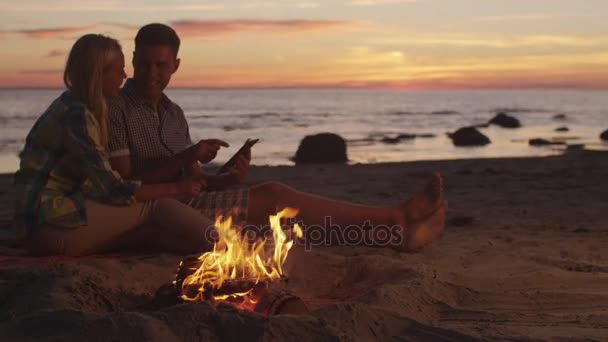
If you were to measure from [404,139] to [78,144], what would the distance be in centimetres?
1920

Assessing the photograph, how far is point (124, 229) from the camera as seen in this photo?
190 inches

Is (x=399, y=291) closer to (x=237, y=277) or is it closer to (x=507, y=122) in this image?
(x=237, y=277)

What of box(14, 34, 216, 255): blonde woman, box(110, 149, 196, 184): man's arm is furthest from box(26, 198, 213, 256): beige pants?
box(110, 149, 196, 184): man's arm

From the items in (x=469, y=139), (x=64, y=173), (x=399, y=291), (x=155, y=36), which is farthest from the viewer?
(x=469, y=139)

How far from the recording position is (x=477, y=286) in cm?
439

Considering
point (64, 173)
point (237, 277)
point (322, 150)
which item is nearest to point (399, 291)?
point (237, 277)

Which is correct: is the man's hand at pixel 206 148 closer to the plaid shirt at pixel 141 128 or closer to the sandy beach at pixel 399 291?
the plaid shirt at pixel 141 128

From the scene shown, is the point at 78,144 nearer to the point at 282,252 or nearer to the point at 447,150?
the point at 282,252

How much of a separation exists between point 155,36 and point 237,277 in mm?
2090

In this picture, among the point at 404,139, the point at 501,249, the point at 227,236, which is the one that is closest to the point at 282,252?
the point at 227,236

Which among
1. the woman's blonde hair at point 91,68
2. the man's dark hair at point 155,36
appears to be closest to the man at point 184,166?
the man's dark hair at point 155,36

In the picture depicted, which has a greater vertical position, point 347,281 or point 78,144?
point 78,144

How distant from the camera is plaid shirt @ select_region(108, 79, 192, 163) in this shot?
200 inches

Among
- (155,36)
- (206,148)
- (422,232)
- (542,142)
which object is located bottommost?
(542,142)
